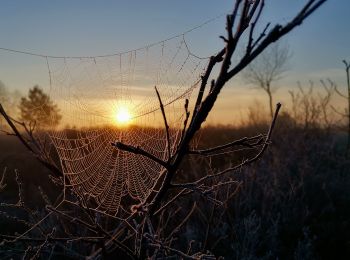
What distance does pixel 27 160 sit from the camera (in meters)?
13.8

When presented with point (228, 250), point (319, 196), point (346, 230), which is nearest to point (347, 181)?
point (319, 196)

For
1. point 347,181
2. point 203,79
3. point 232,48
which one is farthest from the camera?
point 347,181

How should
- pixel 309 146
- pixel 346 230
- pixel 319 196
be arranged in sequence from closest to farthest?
1. pixel 346 230
2. pixel 319 196
3. pixel 309 146

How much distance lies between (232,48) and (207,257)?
0.60 metres

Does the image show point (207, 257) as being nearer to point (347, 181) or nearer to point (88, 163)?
point (88, 163)

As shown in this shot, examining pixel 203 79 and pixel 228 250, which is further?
pixel 228 250

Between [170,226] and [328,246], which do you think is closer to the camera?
[170,226]

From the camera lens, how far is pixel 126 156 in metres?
3.01

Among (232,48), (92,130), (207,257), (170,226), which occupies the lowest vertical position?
(170,226)

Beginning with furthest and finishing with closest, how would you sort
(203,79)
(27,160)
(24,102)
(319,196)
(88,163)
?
1. (24,102)
2. (27,160)
3. (319,196)
4. (88,163)
5. (203,79)

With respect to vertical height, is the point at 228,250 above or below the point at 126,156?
below

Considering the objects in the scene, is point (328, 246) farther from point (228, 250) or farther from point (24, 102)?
point (24, 102)

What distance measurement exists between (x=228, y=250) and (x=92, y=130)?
2718 millimetres

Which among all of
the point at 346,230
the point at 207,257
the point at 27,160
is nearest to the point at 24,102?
the point at 27,160
